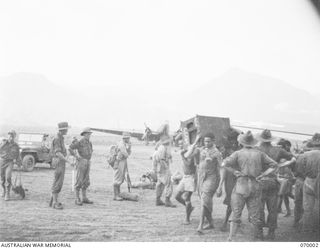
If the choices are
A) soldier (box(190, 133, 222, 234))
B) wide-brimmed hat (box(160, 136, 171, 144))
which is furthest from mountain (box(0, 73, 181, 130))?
soldier (box(190, 133, 222, 234))

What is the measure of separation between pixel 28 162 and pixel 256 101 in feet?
19.1

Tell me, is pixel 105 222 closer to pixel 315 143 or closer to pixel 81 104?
pixel 315 143

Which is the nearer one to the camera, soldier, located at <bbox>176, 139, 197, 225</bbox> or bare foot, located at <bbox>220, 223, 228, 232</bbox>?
bare foot, located at <bbox>220, 223, 228, 232</bbox>

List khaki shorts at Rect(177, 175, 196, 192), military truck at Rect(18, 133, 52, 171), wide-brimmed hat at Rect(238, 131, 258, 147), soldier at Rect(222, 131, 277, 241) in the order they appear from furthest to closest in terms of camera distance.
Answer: military truck at Rect(18, 133, 52, 171)
khaki shorts at Rect(177, 175, 196, 192)
wide-brimmed hat at Rect(238, 131, 258, 147)
soldier at Rect(222, 131, 277, 241)

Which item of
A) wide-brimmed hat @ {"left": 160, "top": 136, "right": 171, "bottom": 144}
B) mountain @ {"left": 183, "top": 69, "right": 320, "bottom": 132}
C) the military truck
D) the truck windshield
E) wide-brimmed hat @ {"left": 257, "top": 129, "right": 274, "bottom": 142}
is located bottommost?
the military truck

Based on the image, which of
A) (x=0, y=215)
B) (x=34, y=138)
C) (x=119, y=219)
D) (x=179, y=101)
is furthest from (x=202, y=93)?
(x=34, y=138)

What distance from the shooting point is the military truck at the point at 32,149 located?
9.34 m

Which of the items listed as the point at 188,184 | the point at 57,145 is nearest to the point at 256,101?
the point at 188,184

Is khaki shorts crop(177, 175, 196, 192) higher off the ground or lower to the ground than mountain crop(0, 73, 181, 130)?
lower

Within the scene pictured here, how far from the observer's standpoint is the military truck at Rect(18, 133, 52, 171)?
368 inches

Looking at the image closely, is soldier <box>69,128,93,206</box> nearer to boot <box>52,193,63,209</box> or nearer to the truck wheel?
boot <box>52,193,63,209</box>

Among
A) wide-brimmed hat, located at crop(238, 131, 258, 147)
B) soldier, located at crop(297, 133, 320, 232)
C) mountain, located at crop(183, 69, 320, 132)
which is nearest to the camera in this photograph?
wide-brimmed hat, located at crop(238, 131, 258, 147)

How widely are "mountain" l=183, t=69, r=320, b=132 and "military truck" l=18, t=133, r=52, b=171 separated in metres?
4.34

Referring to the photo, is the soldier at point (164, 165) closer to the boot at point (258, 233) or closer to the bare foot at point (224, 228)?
the bare foot at point (224, 228)
